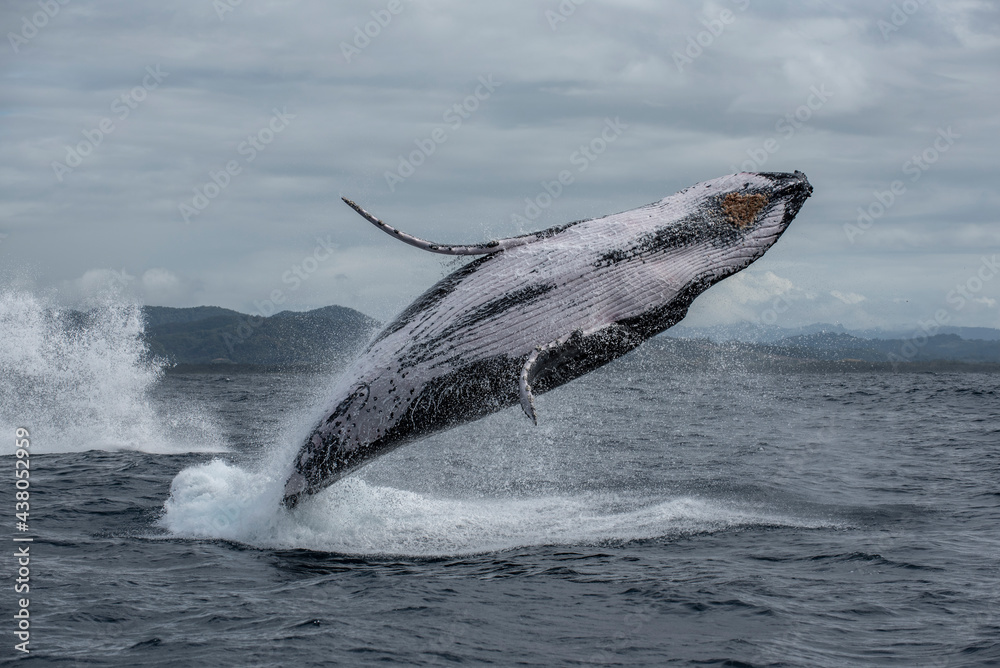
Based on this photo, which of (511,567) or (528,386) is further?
(511,567)

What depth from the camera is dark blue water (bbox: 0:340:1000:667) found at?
9.27 m

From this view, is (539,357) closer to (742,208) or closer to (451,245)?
(451,245)

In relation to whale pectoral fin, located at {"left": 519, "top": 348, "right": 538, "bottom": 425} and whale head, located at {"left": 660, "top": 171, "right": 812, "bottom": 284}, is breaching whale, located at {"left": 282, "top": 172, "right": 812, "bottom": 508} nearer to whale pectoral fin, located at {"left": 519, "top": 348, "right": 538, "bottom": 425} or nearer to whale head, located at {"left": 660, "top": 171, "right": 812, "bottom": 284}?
whale head, located at {"left": 660, "top": 171, "right": 812, "bottom": 284}

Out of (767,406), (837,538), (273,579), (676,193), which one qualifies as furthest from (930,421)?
(273,579)

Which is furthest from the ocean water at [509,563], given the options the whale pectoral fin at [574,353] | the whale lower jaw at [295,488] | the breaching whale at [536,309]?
the whale pectoral fin at [574,353]

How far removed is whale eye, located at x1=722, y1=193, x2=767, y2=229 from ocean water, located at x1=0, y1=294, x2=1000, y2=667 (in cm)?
466

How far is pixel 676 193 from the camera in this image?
38.6 feet

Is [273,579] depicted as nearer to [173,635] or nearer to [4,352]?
[173,635]

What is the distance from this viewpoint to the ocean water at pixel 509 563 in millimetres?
9289

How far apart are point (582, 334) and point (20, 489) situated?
1258 cm

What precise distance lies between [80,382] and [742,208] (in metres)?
30.5

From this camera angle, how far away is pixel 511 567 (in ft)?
39.6

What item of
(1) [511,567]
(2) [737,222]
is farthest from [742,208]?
(1) [511,567]

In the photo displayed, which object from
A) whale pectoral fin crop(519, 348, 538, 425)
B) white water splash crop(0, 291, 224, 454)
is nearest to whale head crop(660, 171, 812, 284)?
whale pectoral fin crop(519, 348, 538, 425)
